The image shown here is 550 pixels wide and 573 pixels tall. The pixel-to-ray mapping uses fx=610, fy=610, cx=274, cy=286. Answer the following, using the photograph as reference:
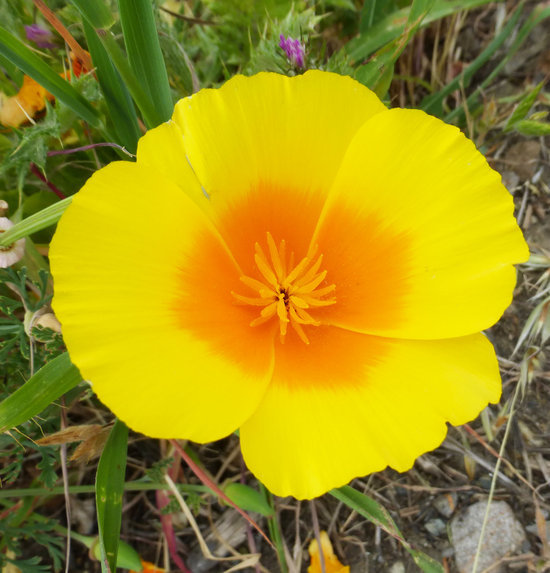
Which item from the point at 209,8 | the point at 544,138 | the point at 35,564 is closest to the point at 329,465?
the point at 35,564

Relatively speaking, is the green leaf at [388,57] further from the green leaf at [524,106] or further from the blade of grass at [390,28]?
the green leaf at [524,106]

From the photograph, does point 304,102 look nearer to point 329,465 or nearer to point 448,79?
point 329,465

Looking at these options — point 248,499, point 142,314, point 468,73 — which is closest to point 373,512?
point 248,499

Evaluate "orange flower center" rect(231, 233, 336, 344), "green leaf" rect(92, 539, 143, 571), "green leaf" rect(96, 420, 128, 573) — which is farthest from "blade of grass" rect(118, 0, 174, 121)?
"green leaf" rect(92, 539, 143, 571)

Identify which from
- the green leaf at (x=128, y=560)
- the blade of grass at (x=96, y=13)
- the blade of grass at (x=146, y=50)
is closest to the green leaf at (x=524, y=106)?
the blade of grass at (x=146, y=50)

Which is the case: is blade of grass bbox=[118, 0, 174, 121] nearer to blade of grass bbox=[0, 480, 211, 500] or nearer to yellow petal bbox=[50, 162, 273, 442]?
yellow petal bbox=[50, 162, 273, 442]

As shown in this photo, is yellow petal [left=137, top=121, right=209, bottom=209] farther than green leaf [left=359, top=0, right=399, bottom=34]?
No
